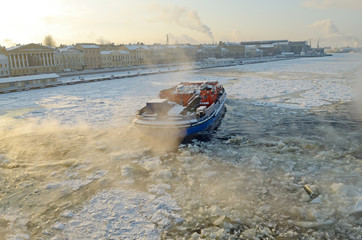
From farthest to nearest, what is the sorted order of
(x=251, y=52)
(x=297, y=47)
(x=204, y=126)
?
1. (x=297, y=47)
2. (x=251, y=52)
3. (x=204, y=126)

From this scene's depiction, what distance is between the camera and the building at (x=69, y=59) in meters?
70.2

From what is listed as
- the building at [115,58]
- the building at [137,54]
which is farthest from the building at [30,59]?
the building at [137,54]

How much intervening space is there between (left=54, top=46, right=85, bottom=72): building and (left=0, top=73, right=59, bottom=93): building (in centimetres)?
2874

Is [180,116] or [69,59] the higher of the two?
[69,59]

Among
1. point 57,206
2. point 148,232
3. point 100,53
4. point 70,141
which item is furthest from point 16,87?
point 100,53

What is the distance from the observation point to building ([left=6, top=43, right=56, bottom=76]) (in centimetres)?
5770

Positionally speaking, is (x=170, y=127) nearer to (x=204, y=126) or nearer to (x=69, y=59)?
(x=204, y=126)

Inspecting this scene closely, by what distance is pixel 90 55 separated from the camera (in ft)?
251

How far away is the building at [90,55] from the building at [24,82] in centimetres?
3329

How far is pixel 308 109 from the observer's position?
62.1 feet

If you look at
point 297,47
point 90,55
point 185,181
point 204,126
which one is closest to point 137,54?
point 90,55

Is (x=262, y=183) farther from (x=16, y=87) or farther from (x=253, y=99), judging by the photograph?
(x=16, y=87)

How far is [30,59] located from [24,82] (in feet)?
86.0

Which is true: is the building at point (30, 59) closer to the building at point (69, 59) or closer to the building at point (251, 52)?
the building at point (69, 59)
